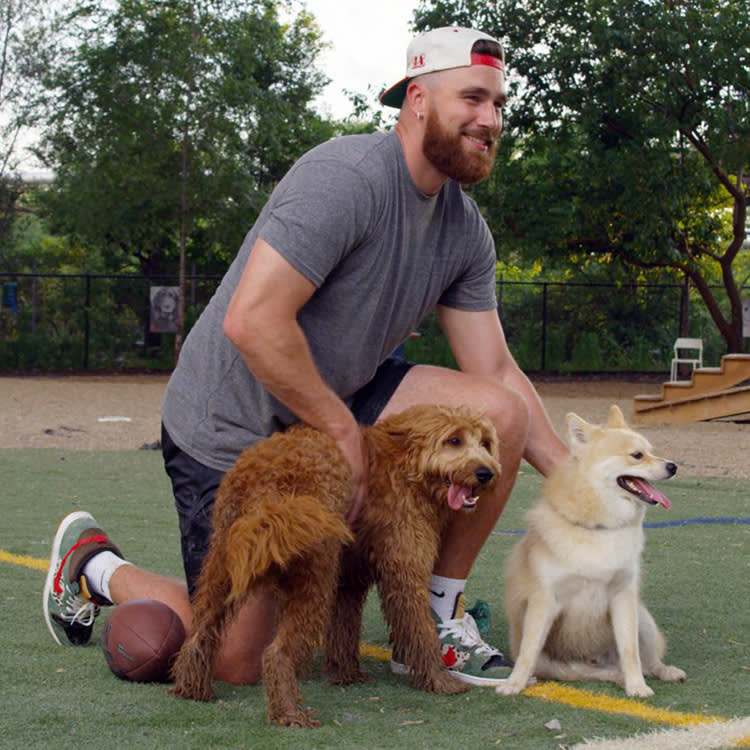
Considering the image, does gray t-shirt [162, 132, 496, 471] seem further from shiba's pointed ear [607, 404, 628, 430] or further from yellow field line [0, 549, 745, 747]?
yellow field line [0, 549, 745, 747]

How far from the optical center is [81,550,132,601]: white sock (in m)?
4.55

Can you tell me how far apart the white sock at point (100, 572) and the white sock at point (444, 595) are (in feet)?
4.21

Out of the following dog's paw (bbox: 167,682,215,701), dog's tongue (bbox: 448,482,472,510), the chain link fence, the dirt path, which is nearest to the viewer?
dog's paw (bbox: 167,682,215,701)

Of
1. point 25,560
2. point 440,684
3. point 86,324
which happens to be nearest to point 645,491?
point 440,684

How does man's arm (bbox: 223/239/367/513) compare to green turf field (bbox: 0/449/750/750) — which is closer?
green turf field (bbox: 0/449/750/750)

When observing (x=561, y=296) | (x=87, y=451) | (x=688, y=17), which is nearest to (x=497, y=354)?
(x=87, y=451)

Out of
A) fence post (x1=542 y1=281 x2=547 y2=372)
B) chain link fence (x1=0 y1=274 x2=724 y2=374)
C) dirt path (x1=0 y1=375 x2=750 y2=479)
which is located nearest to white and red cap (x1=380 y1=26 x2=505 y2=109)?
dirt path (x1=0 y1=375 x2=750 y2=479)

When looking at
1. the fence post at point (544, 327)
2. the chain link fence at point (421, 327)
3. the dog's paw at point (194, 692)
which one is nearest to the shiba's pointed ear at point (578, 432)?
the dog's paw at point (194, 692)

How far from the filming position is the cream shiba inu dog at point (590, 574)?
3.99 metres

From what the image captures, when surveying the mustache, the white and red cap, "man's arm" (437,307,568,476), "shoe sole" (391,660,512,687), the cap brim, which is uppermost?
the white and red cap

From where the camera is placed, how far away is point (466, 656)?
410 centimetres

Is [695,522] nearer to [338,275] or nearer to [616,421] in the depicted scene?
[616,421]

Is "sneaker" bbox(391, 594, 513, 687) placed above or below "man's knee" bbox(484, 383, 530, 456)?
below

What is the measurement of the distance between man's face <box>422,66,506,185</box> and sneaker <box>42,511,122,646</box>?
2090 millimetres
